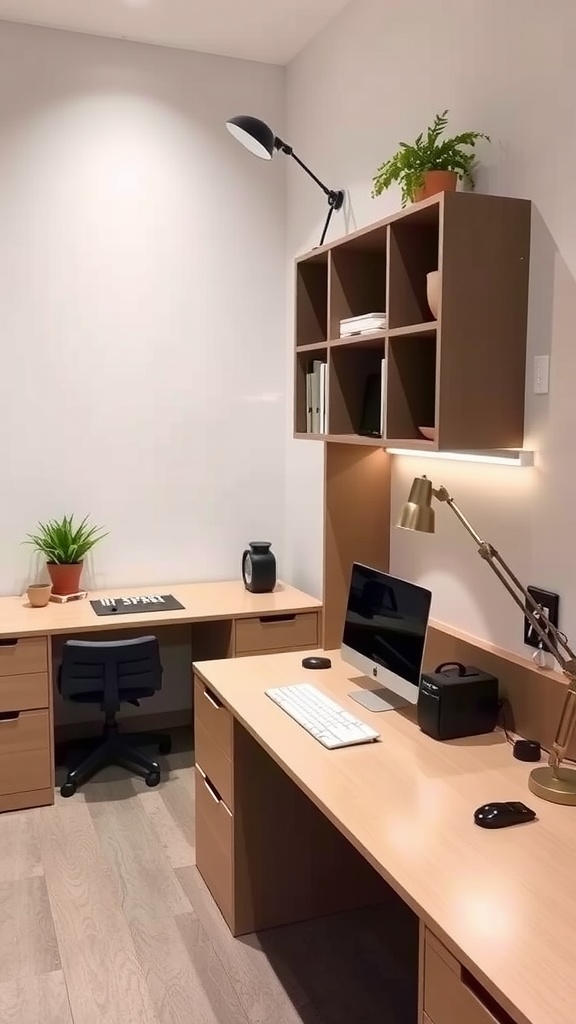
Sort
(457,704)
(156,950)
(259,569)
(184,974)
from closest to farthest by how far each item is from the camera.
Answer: (457,704) < (184,974) < (156,950) < (259,569)

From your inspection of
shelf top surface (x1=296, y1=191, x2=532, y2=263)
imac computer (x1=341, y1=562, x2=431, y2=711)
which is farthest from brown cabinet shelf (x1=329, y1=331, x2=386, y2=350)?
imac computer (x1=341, y1=562, x2=431, y2=711)

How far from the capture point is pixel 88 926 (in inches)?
101

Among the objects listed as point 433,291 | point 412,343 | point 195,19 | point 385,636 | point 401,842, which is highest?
point 195,19

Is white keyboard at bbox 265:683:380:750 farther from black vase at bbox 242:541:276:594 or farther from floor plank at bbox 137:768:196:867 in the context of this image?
black vase at bbox 242:541:276:594

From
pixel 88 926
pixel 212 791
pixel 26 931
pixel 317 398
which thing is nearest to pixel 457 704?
pixel 212 791

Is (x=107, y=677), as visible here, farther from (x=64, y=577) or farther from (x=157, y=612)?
(x=64, y=577)

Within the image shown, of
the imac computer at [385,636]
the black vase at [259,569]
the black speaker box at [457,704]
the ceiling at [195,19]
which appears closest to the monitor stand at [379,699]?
the imac computer at [385,636]

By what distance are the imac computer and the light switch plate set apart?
23.6 inches

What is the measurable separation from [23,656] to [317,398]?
1.49 m

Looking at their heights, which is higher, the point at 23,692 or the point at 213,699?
the point at 213,699

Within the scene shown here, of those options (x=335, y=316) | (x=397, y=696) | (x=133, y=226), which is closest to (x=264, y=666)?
(x=397, y=696)

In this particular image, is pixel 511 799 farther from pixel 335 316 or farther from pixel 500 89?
pixel 500 89

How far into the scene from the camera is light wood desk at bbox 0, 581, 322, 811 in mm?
3256

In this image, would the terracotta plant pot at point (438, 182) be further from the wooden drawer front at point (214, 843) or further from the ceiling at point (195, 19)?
the wooden drawer front at point (214, 843)
